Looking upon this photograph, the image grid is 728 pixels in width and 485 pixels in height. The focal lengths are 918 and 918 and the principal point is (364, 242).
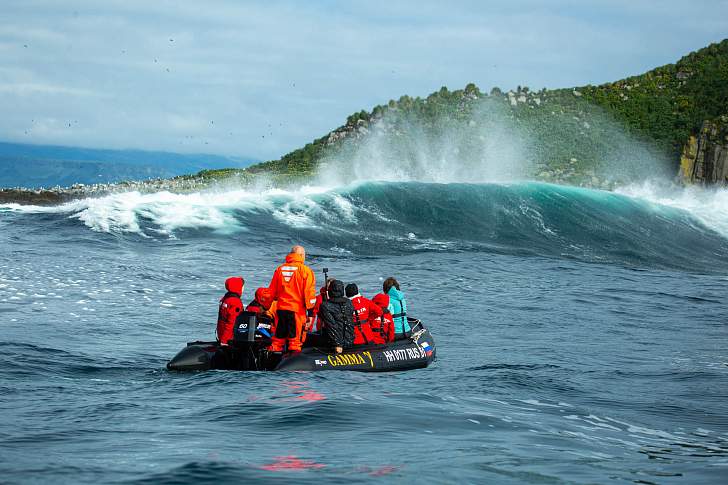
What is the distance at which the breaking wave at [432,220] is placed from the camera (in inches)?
1334

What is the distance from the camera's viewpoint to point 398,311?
15.9m

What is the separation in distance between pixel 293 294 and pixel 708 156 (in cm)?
5449

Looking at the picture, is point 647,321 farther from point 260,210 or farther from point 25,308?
point 260,210

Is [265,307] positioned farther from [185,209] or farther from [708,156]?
[708,156]

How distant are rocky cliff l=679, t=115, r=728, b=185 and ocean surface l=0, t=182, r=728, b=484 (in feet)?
76.5

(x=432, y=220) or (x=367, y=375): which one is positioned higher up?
(x=432, y=220)

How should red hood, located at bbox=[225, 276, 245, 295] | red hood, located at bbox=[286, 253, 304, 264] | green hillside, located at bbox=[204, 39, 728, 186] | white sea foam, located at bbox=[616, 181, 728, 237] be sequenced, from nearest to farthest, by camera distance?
red hood, located at bbox=[286, 253, 304, 264], red hood, located at bbox=[225, 276, 245, 295], white sea foam, located at bbox=[616, 181, 728, 237], green hillside, located at bbox=[204, 39, 728, 186]

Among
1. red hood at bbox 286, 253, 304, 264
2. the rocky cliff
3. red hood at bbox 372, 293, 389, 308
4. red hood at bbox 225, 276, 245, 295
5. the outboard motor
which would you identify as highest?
the rocky cliff

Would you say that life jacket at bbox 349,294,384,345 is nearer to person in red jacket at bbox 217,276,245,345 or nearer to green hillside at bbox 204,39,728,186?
person in red jacket at bbox 217,276,245,345

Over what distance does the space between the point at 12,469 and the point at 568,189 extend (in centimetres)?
4394

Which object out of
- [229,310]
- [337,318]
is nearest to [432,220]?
[337,318]

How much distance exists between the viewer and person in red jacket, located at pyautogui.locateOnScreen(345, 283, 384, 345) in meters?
15.0

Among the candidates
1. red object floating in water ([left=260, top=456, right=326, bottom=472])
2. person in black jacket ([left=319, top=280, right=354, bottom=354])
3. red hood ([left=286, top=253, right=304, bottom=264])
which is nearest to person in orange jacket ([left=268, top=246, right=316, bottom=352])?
red hood ([left=286, top=253, right=304, bottom=264])

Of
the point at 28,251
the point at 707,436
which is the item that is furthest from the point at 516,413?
the point at 28,251
